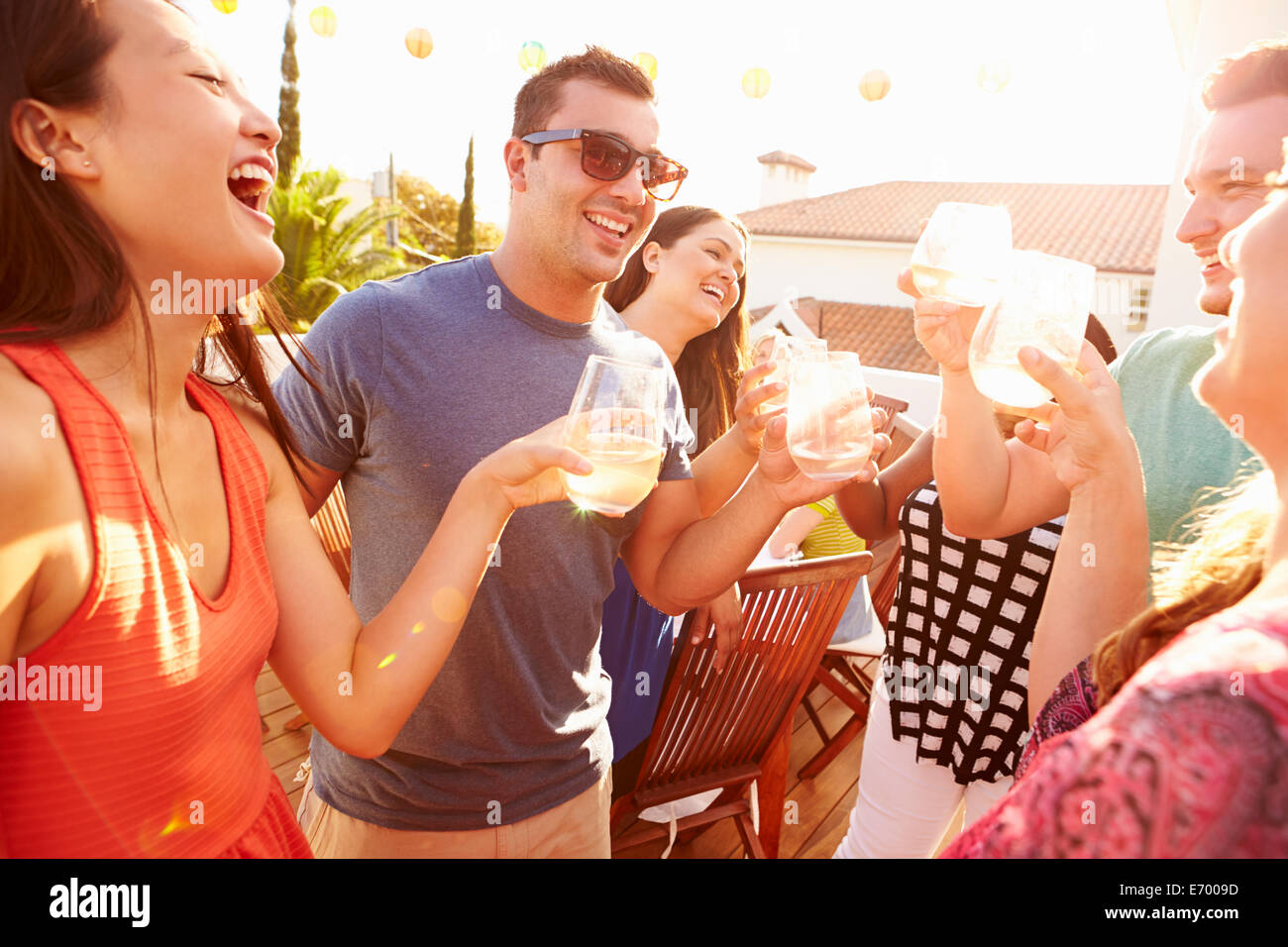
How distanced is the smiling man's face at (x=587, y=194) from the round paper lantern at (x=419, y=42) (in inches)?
322

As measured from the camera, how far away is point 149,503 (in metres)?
1.10

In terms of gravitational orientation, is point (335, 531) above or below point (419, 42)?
below

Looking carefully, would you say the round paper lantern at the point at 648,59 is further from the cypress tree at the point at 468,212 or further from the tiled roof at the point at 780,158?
the tiled roof at the point at 780,158

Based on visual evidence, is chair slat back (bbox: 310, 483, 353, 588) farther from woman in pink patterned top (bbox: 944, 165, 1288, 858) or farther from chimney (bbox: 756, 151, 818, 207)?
chimney (bbox: 756, 151, 818, 207)

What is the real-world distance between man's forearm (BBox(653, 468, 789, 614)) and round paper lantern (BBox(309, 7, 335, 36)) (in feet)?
34.4

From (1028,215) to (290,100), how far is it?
2847 cm

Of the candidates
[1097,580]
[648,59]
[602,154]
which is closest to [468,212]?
[648,59]

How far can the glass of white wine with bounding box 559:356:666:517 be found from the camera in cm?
133

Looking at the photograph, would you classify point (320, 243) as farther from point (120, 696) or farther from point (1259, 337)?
point (1259, 337)

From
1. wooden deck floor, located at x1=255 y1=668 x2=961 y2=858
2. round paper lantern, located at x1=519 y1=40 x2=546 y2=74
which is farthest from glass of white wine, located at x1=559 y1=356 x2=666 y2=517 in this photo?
round paper lantern, located at x1=519 y1=40 x2=546 y2=74
